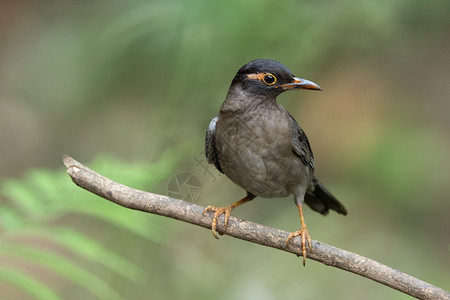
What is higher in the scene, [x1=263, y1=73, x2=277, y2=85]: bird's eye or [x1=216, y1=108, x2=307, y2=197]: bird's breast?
[x1=263, y1=73, x2=277, y2=85]: bird's eye

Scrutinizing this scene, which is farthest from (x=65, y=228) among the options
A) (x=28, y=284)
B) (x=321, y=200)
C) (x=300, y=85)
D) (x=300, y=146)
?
Answer: (x=321, y=200)

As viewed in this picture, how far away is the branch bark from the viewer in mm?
3334

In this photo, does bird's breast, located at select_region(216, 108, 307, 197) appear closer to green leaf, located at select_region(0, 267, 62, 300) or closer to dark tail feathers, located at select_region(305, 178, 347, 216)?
dark tail feathers, located at select_region(305, 178, 347, 216)

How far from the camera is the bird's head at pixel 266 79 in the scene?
4168 mm

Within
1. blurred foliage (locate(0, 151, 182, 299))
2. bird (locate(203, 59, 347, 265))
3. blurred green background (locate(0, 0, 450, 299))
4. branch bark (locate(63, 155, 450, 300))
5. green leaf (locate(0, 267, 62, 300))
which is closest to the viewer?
branch bark (locate(63, 155, 450, 300))

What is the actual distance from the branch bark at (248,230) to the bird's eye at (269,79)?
0.98m

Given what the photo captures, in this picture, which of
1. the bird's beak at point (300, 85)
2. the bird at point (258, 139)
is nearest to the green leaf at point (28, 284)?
the bird at point (258, 139)

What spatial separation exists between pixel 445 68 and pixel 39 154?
6.00 metres

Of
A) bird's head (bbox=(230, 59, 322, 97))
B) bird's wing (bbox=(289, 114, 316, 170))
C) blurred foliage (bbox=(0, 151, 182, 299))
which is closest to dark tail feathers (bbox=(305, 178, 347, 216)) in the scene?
bird's wing (bbox=(289, 114, 316, 170))

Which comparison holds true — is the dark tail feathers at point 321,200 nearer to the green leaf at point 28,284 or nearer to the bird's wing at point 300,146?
the bird's wing at point 300,146

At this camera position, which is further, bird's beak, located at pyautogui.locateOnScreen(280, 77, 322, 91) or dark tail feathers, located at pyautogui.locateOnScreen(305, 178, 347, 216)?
dark tail feathers, located at pyautogui.locateOnScreen(305, 178, 347, 216)

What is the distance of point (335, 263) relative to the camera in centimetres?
352

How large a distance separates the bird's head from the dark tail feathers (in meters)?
1.02

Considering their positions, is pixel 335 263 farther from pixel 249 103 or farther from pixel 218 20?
pixel 218 20
